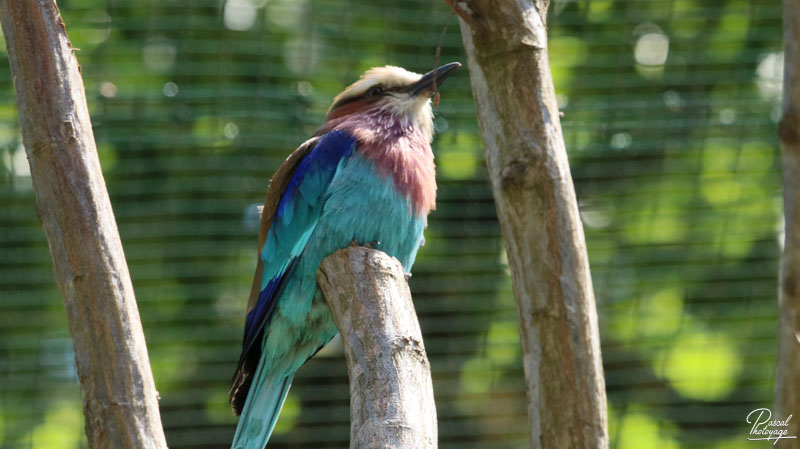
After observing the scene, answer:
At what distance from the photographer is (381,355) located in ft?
5.68

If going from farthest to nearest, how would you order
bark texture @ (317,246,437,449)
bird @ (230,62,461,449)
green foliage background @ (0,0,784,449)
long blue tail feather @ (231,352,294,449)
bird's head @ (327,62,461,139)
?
1. green foliage background @ (0,0,784,449)
2. bird's head @ (327,62,461,139)
3. bird @ (230,62,461,449)
4. long blue tail feather @ (231,352,294,449)
5. bark texture @ (317,246,437,449)

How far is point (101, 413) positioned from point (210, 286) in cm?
241

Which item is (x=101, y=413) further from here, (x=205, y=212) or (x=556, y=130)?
(x=205, y=212)

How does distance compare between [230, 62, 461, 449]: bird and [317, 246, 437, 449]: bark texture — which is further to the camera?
[230, 62, 461, 449]: bird

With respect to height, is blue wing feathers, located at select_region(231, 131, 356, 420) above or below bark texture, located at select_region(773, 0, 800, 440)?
above

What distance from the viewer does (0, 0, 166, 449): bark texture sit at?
1666 mm

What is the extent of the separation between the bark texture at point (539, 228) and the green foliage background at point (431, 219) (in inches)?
89.5

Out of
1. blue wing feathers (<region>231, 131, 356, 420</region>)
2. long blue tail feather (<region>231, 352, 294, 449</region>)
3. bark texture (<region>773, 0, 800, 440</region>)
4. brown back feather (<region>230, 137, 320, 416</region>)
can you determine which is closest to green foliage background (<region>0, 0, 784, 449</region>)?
brown back feather (<region>230, 137, 320, 416</region>)

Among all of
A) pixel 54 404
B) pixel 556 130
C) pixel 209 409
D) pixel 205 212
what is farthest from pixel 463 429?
pixel 556 130

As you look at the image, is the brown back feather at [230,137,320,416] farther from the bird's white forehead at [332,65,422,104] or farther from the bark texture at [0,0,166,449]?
the bark texture at [0,0,166,449]

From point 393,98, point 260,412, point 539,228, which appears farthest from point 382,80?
point 539,228

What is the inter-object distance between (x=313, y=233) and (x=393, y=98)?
0.55m

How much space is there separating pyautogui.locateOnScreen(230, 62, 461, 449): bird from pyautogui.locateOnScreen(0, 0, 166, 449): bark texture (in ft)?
2.59

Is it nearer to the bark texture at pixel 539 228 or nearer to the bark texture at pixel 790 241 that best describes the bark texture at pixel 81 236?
the bark texture at pixel 539 228
